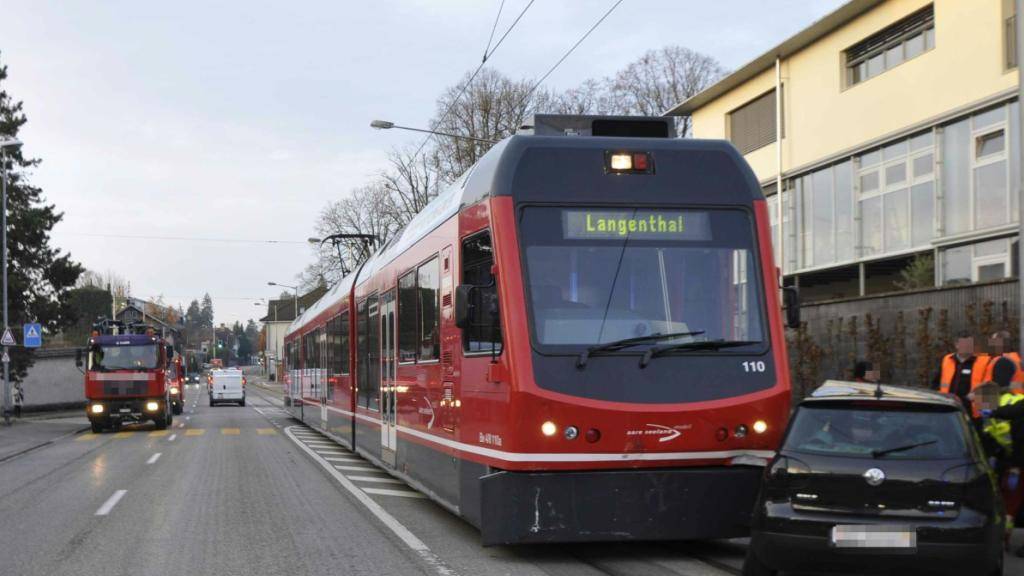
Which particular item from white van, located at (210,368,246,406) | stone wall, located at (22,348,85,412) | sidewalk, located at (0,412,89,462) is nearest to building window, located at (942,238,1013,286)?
sidewalk, located at (0,412,89,462)

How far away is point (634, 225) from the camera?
8742mm

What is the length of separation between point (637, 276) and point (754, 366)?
1094 millimetres

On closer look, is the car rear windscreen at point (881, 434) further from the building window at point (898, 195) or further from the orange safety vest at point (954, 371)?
the building window at point (898, 195)

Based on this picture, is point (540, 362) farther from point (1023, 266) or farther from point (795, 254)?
point (795, 254)

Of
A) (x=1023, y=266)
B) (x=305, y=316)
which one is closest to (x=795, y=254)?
(x=305, y=316)

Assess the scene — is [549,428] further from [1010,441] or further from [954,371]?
[954,371]

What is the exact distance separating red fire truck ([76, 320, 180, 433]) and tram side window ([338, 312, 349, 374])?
39.3 feet

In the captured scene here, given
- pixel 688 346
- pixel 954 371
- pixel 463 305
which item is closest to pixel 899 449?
pixel 688 346

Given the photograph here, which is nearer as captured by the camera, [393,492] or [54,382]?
[393,492]

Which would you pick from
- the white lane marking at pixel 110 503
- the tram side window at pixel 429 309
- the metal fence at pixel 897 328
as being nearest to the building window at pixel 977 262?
the metal fence at pixel 897 328

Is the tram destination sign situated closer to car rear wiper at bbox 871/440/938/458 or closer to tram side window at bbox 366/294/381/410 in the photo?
car rear wiper at bbox 871/440/938/458

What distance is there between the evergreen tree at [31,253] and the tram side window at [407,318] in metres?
34.1

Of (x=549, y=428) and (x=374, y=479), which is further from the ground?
(x=549, y=428)

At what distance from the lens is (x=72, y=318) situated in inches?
1873
